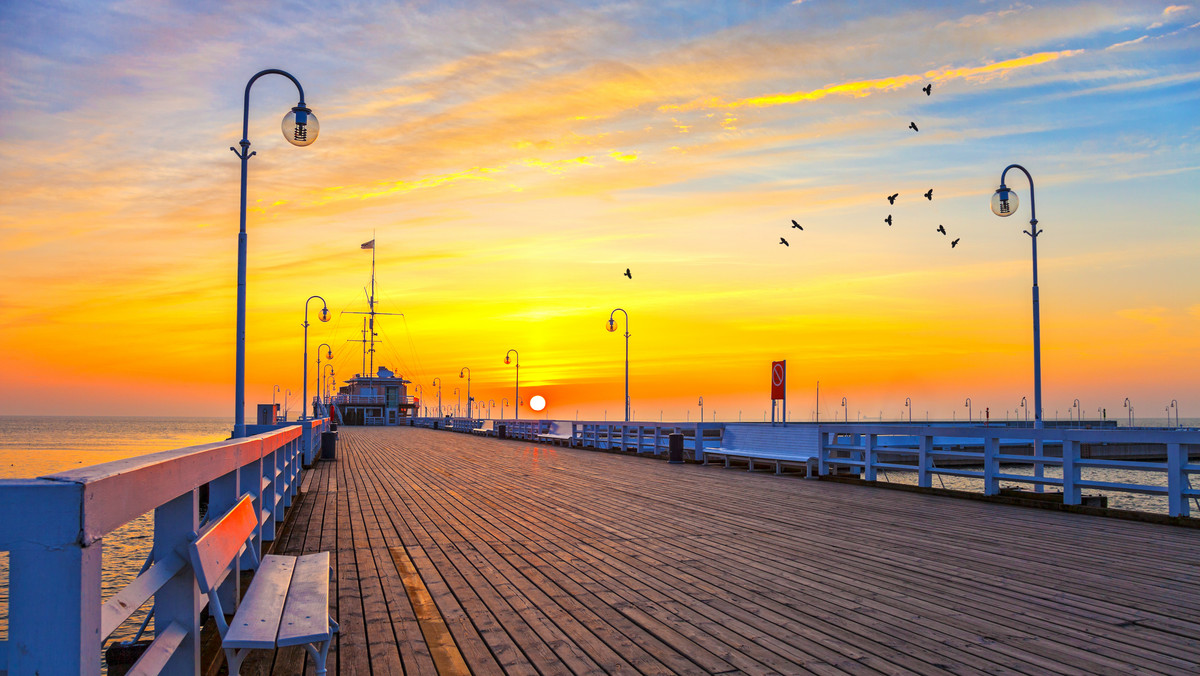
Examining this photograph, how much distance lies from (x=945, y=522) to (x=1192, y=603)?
14.0ft

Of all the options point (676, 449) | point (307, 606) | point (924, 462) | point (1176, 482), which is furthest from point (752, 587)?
point (676, 449)

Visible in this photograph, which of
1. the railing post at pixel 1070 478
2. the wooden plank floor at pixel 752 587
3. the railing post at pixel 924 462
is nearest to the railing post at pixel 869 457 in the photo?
the railing post at pixel 924 462

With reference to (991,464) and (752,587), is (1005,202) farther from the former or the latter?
(752,587)

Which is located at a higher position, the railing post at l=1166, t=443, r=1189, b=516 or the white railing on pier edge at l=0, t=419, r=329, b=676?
the white railing on pier edge at l=0, t=419, r=329, b=676

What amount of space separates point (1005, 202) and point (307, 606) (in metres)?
17.5

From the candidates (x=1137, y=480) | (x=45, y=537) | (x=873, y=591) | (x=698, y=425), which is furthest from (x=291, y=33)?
(x=1137, y=480)

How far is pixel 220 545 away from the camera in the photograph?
3863mm

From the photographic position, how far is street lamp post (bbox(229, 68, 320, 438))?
1317 cm

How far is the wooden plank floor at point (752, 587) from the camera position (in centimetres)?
474

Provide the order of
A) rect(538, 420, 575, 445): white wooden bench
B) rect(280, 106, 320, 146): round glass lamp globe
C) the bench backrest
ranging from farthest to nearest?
1. rect(538, 420, 575, 445): white wooden bench
2. rect(280, 106, 320, 146): round glass lamp globe
3. the bench backrest

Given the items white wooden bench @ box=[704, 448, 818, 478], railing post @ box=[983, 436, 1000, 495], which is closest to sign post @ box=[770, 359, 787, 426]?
white wooden bench @ box=[704, 448, 818, 478]

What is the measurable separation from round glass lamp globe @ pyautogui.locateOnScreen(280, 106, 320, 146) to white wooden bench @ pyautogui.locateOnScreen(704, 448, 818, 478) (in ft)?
37.0

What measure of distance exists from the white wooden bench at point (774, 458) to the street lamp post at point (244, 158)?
10.8 m

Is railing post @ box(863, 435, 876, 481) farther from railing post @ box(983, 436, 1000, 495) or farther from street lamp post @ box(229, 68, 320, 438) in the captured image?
street lamp post @ box(229, 68, 320, 438)
